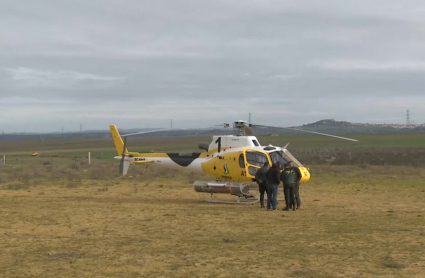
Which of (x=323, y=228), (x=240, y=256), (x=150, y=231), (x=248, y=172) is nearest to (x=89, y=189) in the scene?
(x=248, y=172)

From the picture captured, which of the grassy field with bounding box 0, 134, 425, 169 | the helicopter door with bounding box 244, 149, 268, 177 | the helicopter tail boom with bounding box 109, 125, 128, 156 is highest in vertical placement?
the helicopter tail boom with bounding box 109, 125, 128, 156

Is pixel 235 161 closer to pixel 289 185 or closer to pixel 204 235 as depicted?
pixel 289 185

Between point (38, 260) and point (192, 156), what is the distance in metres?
9.66

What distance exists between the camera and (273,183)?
15289 mm

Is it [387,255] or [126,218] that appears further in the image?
[126,218]

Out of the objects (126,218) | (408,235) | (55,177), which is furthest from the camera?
(55,177)

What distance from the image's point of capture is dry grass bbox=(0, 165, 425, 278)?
8.30 m

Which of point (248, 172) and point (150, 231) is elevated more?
point (248, 172)

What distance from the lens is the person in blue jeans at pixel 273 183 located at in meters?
15.3

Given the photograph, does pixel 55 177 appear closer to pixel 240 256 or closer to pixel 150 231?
pixel 150 231

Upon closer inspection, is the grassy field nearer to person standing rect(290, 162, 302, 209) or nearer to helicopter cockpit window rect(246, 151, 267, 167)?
helicopter cockpit window rect(246, 151, 267, 167)

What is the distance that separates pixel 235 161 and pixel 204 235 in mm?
5849

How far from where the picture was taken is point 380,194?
19375mm

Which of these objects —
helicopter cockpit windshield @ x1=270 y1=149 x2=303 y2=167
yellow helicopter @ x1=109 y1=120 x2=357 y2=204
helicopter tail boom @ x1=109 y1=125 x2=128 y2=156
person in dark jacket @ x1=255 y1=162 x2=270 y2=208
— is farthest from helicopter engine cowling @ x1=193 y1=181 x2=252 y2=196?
helicopter tail boom @ x1=109 y1=125 x2=128 y2=156
